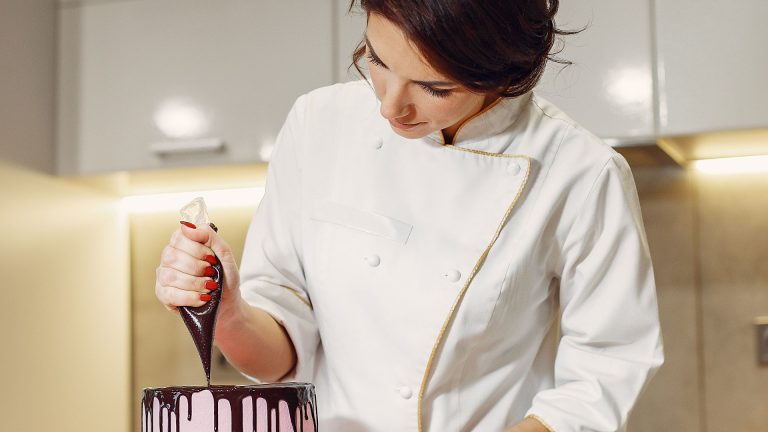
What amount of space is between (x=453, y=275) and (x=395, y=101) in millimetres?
209

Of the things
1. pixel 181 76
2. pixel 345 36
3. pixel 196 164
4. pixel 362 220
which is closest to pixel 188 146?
pixel 196 164

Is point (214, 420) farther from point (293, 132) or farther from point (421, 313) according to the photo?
point (293, 132)

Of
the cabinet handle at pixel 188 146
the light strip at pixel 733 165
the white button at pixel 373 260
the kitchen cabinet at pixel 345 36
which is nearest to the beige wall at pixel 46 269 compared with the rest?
the cabinet handle at pixel 188 146

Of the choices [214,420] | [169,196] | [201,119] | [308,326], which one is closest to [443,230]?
[308,326]

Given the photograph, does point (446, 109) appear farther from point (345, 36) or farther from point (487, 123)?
point (345, 36)

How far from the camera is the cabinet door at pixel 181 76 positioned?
6.13ft

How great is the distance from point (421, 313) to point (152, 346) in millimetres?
1417

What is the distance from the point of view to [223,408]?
0.78 meters

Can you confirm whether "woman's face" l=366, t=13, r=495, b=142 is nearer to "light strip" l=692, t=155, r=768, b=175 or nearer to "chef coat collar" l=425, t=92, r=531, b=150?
"chef coat collar" l=425, t=92, r=531, b=150

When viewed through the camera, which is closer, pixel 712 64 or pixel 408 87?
pixel 408 87

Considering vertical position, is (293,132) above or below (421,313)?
above

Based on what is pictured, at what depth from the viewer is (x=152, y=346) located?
2.27 m

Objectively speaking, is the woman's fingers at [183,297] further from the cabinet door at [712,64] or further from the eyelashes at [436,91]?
the cabinet door at [712,64]

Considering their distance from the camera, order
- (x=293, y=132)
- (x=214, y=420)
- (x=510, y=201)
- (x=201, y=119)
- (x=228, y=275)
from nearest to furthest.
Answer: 1. (x=214, y=420)
2. (x=228, y=275)
3. (x=510, y=201)
4. (x=293, y=132)
5. (x=201, y=119)
